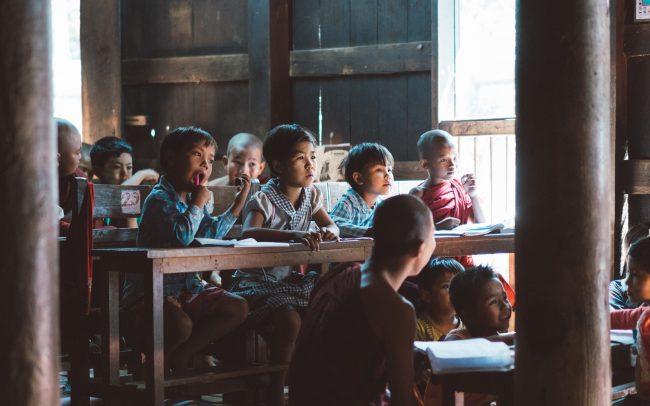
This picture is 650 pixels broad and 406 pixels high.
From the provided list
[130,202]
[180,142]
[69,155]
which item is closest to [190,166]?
[180,142]

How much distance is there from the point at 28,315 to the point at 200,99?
6407mm

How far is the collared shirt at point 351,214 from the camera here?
606 cm

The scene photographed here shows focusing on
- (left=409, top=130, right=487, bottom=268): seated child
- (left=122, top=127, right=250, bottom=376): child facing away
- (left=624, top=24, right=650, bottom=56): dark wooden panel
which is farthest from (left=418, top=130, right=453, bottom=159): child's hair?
(left=122, top=127, right=250, bottom=376): child facing away

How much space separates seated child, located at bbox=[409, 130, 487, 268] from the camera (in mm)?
6602

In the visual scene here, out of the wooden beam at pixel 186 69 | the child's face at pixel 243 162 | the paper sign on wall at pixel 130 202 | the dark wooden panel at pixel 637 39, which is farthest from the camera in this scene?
the wooden beam at pixel 186 69

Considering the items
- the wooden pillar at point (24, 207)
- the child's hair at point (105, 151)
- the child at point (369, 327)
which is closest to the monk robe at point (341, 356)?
the child at point (369, 327)

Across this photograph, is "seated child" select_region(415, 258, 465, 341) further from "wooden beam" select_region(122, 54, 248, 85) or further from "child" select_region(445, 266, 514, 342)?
"wooden beam" select_region(122, 54, 248, 85)

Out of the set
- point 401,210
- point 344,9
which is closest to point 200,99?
point 344,9

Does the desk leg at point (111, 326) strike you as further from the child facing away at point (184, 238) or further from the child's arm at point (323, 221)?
the child's arm at point (323, 221)

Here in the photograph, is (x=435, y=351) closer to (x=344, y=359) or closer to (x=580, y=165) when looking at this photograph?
(x=344, y=359)

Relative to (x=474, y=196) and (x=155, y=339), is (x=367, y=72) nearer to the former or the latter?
(x=474, y=196)

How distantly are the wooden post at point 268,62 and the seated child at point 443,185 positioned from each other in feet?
7.08

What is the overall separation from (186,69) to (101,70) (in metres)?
0.78

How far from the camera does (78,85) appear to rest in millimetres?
10008
